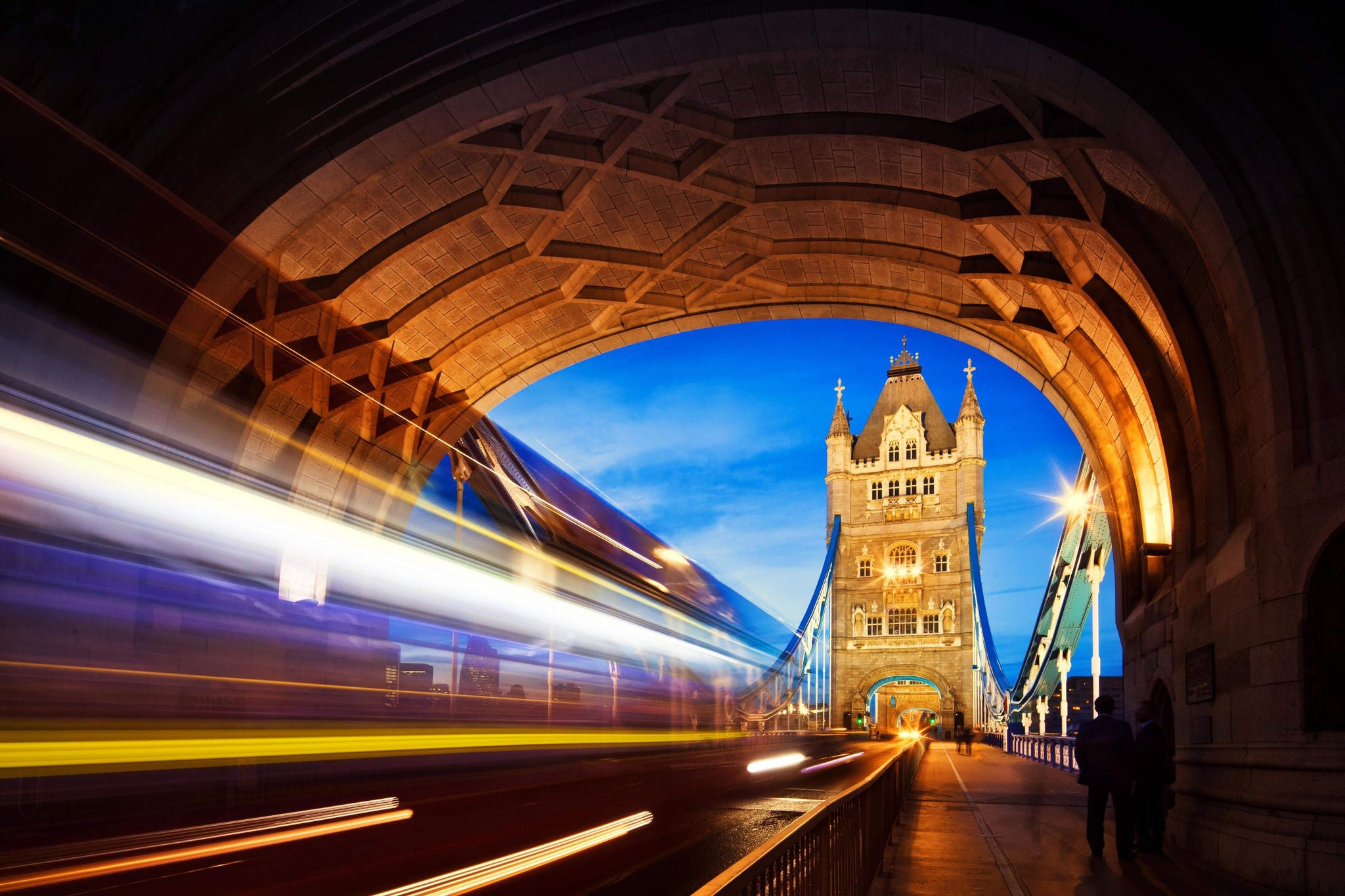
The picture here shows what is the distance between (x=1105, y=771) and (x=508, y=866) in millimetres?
5889

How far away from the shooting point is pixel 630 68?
1208cm

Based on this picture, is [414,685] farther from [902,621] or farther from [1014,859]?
[902,621]

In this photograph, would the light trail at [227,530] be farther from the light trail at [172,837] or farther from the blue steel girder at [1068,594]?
the blue steel girder at [1068,594]

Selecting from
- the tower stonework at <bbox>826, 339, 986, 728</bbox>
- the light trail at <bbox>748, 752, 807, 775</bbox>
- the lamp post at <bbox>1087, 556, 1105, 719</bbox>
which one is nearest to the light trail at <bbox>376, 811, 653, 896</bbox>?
the light trail at <bbox>748, 752, 807, 775</bbox>

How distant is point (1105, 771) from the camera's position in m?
9.57

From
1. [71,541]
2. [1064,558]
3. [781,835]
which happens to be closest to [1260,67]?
[781,835]

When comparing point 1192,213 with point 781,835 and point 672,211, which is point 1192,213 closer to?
point 781,835

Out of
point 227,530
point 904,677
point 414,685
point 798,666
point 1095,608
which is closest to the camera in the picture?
point 227,530

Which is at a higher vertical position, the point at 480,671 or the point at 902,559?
the point at 902,559

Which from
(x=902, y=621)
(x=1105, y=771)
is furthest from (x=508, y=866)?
(x=902, y=621)

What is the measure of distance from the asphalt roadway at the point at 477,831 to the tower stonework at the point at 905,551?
3165 inches

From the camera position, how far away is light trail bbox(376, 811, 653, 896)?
632 cm

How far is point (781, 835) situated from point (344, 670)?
18.7 ft

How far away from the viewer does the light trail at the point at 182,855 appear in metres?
5.75
